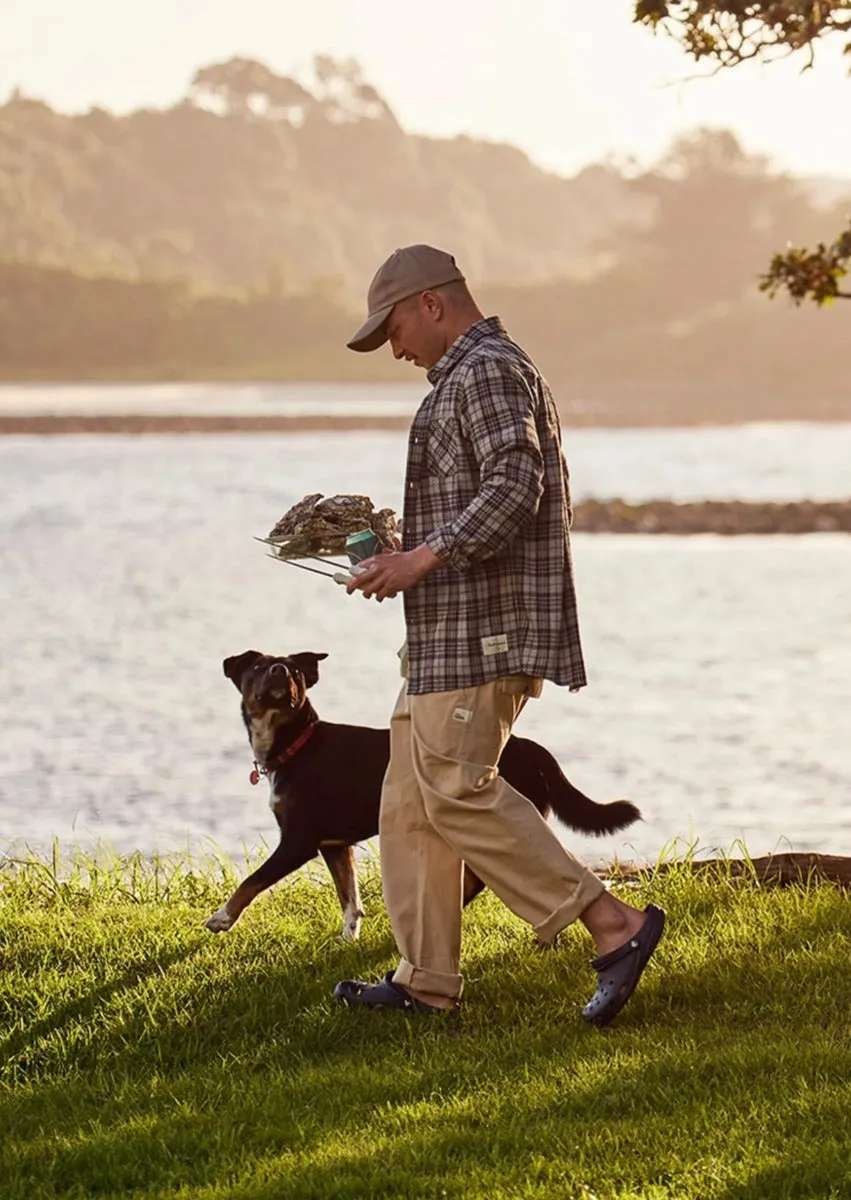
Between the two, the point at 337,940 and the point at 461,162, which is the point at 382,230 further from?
the point at 337,940

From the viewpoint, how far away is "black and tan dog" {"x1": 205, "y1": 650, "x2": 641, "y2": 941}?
5723 mm

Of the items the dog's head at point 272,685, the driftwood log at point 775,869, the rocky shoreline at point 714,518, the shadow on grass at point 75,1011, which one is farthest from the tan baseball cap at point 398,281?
the rocky shoreline at point 714,518

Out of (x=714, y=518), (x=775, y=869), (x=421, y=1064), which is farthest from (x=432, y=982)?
(x=714, y=518)

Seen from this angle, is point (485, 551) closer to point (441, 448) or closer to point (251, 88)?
point (441, 448)

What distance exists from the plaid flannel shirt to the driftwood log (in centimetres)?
221

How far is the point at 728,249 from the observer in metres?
122

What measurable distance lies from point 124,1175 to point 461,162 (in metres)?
191

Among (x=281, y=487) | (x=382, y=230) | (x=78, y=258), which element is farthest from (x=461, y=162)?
(x=281, y=487)

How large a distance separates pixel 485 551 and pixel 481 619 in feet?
0.74

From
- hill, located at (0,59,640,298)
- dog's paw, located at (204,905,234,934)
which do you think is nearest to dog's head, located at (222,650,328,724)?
dog's paw, located at (204,905,234,934)

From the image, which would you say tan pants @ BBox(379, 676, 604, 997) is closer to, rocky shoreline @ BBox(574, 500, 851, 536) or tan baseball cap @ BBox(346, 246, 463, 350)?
tan baseball cap @ BBox(346, 246, 463, 350)

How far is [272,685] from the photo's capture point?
5676 mm

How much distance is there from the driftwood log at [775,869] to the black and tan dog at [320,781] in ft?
4.04

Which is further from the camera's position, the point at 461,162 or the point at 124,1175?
the point at 461,162
